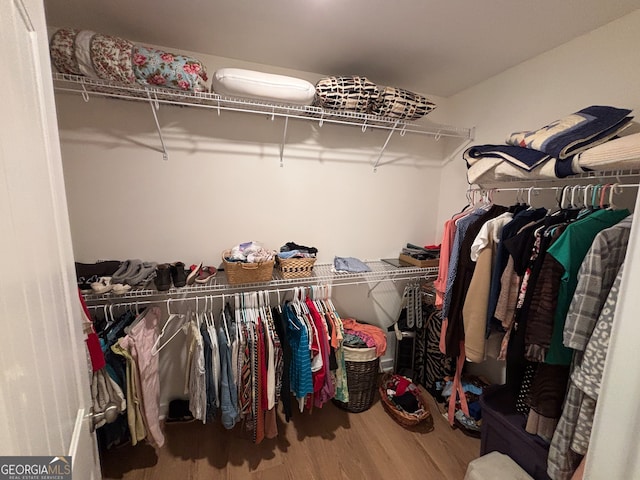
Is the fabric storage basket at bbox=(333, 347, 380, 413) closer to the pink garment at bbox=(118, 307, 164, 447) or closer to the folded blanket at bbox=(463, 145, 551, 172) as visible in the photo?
the pink garment at bbox=(118, 307, 164, 447)

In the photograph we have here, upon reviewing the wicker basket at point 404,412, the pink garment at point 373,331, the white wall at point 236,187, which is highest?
the white wall at point 236,187

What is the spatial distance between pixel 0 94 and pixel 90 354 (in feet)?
3.66

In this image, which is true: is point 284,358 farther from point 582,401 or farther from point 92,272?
point 582,401

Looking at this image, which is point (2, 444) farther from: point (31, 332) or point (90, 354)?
point (90, 354)

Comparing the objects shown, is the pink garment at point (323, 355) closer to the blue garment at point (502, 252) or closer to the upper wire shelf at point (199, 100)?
the blue garment at point (502, 252)

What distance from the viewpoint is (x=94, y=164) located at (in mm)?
1505

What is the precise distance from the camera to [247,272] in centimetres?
146

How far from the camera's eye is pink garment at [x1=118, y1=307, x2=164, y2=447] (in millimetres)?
1309

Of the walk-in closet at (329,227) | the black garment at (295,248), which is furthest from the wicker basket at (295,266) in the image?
the black garment at (295,248)

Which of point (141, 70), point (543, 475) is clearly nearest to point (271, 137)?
point (141, 70)

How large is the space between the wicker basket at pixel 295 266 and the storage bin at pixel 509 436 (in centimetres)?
117

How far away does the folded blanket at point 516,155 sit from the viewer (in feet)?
4.04

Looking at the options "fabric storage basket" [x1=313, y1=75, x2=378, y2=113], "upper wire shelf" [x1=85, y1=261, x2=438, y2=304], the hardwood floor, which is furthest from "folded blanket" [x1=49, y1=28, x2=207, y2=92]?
the hardwood floor

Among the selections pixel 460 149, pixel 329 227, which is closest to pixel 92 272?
pixel 329 227
